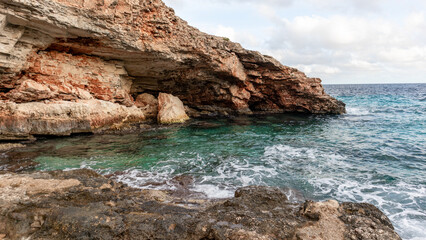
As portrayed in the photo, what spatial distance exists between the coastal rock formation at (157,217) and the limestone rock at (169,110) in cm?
1450

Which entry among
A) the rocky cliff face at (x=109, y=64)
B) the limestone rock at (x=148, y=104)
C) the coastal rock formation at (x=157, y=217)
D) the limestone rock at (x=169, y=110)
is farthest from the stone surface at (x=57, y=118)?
the coastal rock formation at (x=157, y=217)

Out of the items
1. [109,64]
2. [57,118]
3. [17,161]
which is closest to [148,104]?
[109,64]

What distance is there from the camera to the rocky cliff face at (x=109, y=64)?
463 inches

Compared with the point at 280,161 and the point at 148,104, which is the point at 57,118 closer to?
the point at 148,104

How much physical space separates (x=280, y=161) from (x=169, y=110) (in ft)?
40.8

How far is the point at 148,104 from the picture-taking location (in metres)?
21.1

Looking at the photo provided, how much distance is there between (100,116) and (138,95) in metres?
6.71

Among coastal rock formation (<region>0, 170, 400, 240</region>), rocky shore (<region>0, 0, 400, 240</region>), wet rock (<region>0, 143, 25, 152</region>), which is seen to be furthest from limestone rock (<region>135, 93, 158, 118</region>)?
coastal rock formation (<region>0, 170, 400, 240</region>)

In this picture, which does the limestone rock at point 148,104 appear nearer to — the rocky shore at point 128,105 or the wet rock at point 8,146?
the rocky shore at point 128,105

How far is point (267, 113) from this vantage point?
26969 millimetres

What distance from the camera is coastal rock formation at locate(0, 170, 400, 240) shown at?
11.7 feet

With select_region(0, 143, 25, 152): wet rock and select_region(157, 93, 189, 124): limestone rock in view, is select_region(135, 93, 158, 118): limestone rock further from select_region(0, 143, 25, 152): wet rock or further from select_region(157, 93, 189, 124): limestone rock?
select_region(0, 143, 25, 152): wet rock

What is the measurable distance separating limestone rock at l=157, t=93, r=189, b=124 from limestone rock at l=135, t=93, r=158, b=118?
854 millimetres

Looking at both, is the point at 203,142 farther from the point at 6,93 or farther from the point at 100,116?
the point at 6,93
